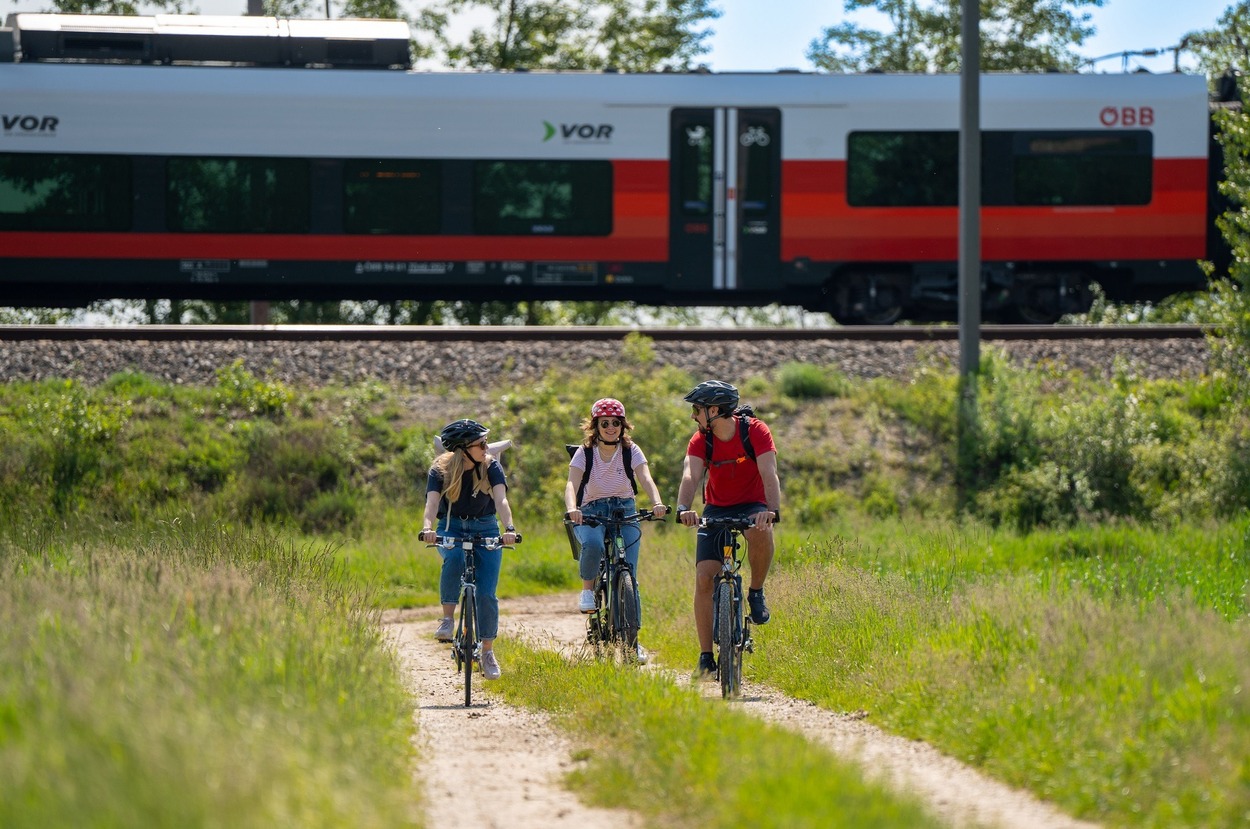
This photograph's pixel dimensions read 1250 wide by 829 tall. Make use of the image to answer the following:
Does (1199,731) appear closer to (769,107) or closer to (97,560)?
(97,560)

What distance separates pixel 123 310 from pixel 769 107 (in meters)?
19.0

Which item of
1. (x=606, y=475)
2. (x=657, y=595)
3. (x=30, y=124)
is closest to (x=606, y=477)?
(x=606, y=475)

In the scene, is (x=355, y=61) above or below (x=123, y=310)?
above

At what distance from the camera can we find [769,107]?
20.1m

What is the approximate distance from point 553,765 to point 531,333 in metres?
12.0

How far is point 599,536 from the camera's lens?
9.59 meters

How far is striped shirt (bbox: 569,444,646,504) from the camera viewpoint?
9398 mm

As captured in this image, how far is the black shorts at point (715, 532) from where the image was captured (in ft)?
26.7

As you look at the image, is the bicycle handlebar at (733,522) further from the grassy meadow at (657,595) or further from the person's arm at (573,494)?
the person's arm at (573,494)

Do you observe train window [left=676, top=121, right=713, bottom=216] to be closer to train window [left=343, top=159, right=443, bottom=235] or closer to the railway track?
the railway track

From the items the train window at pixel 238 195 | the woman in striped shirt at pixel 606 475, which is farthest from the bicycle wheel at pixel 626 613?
the train window at pixel 238 195

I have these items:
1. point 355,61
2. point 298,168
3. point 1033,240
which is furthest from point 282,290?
point 1033,240

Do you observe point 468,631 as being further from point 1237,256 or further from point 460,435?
point 1237,256

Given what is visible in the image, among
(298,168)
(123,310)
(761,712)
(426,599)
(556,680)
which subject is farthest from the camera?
(123,310)
